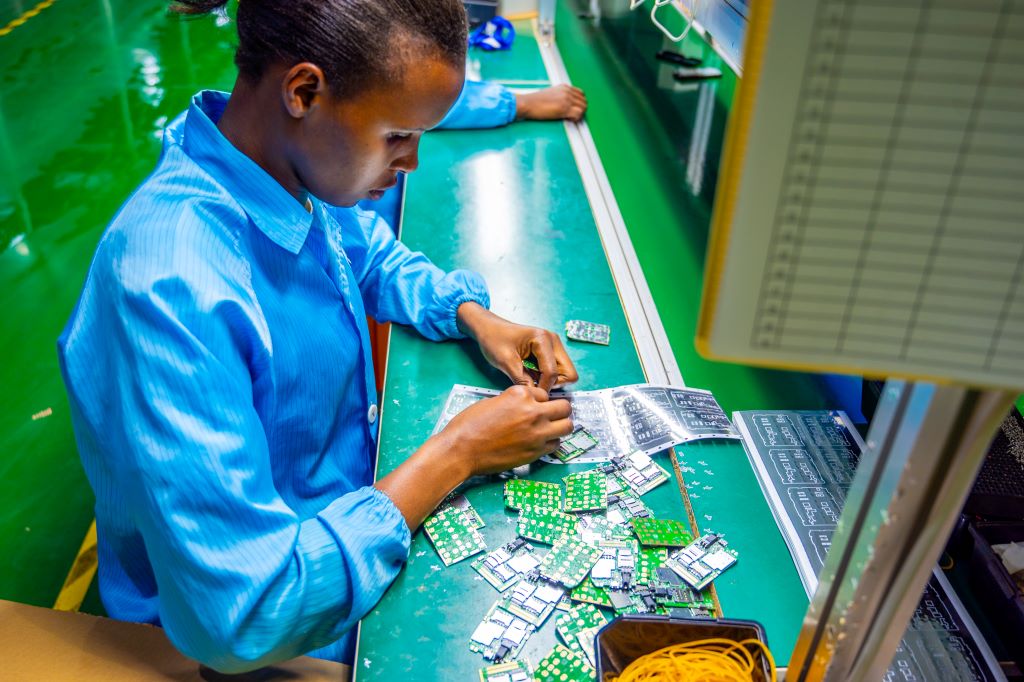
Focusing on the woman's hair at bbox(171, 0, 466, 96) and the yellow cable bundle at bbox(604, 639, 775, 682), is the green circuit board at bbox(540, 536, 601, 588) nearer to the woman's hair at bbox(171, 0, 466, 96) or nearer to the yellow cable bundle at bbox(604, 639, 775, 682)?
the yellow cable bundle at bbox(604, 639, 775, 682)

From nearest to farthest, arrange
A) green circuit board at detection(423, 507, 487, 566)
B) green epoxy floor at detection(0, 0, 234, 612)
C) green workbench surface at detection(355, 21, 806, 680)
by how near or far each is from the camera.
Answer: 1. green workbench surface at detection(355, 21, 806, 680)
2. green circuit board at detection(423, 507, 487, 566)
3. green epoxy floor at detection(0, 0, 234, 612)

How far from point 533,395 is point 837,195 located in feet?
3.46

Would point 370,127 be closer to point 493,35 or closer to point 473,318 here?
point 473,318

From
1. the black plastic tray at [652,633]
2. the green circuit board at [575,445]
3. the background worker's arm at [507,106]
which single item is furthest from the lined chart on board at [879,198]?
the background worker's arm at [507,106]

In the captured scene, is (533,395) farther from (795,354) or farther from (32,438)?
(32,438)

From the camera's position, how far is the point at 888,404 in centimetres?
62

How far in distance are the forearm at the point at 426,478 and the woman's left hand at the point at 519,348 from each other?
29 centimetres

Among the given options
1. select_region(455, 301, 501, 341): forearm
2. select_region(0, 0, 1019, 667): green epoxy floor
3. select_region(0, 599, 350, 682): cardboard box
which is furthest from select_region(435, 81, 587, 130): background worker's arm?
select_region(0, 599, 350, 682): cardboard box

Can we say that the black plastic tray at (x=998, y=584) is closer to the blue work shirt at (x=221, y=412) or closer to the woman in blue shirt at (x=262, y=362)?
the woman in blue shirt at (x=262, y=362)

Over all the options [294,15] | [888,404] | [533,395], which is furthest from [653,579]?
[294,15]

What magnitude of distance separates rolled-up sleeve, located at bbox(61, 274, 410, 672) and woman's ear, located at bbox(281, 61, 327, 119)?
324 millimetres

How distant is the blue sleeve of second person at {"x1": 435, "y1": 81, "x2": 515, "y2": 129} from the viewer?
2.76 metres

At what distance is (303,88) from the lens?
109 centimetres

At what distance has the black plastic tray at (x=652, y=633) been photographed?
1.00m
